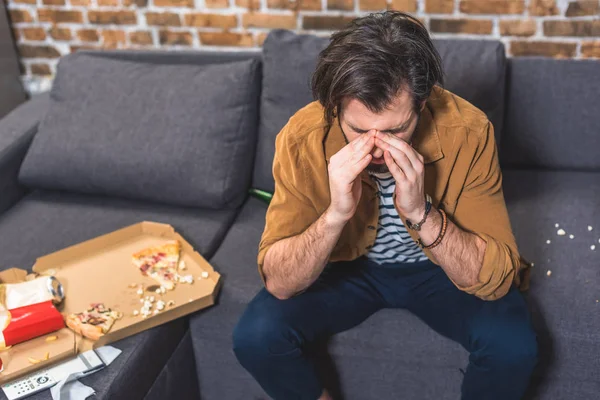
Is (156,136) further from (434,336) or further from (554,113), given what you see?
(554,113)

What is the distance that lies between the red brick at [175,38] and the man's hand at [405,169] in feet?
4.57

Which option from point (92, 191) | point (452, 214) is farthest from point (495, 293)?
point (92, 191)

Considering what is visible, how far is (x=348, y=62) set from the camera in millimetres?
1271

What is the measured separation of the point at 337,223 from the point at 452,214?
283 mm

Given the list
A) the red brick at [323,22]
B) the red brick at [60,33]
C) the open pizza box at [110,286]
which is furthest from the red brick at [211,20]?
the open pizza box at [110,286]

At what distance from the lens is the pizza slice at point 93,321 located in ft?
5.00

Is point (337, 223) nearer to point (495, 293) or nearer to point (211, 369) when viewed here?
point (495, 293)

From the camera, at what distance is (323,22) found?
2.32 metres

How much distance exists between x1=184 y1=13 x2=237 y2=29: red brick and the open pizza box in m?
0.88

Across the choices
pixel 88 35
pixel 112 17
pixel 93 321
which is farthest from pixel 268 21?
pixel 93 321

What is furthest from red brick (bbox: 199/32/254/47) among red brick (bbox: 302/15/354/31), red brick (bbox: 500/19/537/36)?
red brick (bbox: 500/19/537/36)

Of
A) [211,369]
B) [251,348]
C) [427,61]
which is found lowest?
[211,369]

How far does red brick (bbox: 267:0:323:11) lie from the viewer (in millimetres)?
2299

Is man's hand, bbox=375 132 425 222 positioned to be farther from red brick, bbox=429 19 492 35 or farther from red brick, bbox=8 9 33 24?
red brick, bbox=8 9 33 24
